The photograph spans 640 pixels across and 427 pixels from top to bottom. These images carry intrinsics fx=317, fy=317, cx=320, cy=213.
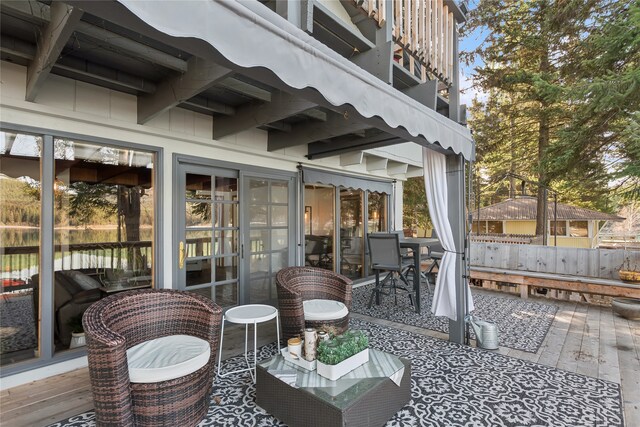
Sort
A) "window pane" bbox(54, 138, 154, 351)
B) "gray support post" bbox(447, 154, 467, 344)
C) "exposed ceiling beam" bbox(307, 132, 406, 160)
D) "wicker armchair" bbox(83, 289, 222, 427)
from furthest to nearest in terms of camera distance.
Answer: "exposed ceiling beam" bbox(307, 132, 406, 160) → "window pane" bbox(54, 138, 154, 351) → "gray support post" bbox(447, 154, 467, 344) → "wicker armchair" bbox(83, 289, 222, 427)

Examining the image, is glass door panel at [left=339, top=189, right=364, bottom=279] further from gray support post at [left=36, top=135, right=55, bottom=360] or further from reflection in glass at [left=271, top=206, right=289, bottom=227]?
gray support post at [left=36, top=135, right=55, bottom=360]

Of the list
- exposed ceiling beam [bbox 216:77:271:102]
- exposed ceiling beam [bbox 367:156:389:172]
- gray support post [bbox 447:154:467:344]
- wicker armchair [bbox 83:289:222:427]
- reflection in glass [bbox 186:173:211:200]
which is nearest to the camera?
wicker armchair [bbox 83:289:222:427]

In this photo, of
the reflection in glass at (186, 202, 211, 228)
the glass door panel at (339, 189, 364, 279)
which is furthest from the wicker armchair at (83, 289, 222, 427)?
the glass door panel at (339, 189, 364, 279)

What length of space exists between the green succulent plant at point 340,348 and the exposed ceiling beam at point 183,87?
6.50 feet

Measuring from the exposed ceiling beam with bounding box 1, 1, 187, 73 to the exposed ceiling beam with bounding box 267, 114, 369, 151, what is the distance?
1.78 meters

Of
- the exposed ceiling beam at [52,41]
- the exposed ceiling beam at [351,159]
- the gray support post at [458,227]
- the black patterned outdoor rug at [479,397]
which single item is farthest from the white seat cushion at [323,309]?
the exposed ceiling beam at [351,159]

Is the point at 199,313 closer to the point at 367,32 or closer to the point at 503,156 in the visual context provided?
the point at 367,32

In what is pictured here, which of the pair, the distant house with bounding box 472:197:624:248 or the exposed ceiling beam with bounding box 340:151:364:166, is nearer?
the exposed ceiling beam with bounding box 340:151:364:166

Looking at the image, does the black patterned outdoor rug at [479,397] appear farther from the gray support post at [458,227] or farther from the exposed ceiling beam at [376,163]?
the exposed ceiling beam at [376,163]

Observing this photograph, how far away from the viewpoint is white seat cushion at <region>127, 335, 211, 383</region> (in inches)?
74.9

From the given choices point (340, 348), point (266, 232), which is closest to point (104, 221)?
point (266, 232)

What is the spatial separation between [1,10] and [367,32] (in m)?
2.46

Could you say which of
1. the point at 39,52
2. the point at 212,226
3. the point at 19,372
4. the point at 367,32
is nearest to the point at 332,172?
the point at 212,226

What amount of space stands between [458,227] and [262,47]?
2.92 m
